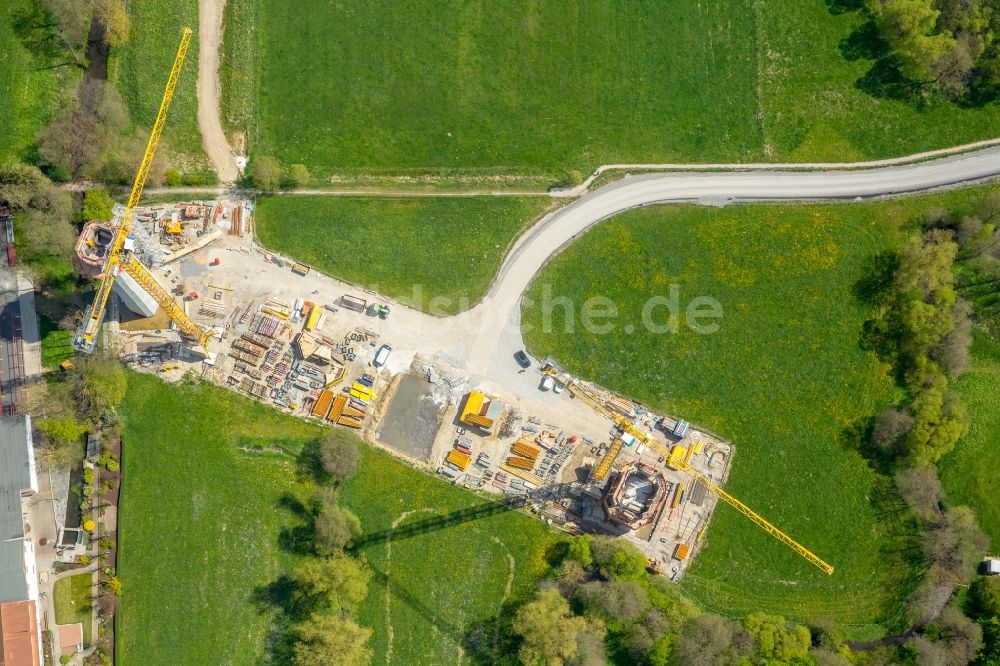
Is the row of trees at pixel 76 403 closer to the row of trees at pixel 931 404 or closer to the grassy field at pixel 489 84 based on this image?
the grassy field at pixel 489 84

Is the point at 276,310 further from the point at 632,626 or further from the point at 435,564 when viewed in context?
the point at 632,626

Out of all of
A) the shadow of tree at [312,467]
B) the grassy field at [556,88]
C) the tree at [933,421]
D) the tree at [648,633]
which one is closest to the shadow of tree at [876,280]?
the tree at [933,421]

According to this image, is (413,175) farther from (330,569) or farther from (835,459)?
(835,459)

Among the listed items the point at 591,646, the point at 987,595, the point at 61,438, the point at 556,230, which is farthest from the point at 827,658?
the point at 61,438

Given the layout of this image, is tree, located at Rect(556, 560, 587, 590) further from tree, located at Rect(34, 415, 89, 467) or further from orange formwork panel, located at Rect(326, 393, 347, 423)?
tree, located at Rect(34, 415, 89, 467)

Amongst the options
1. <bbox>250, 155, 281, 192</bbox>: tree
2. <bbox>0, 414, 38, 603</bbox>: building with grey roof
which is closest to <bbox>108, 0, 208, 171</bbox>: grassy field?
<bbox>250, 155, 281, 192</bbox>: tree

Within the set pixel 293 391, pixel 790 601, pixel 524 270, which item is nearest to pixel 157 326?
pixel 293 391

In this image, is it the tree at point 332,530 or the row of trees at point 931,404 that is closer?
the tree at point 332,530
